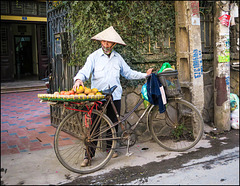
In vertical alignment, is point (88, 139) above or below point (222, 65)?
below

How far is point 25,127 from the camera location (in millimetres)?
6984

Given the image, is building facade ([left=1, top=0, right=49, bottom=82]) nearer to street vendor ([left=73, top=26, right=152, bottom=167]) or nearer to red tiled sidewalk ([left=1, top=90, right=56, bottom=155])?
red tiled sidewalk ([left=1, top=90, right=56, bottom=155])

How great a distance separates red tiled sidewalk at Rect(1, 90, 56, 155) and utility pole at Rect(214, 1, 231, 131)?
11.5 feet

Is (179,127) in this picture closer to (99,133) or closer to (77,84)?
(99,133)

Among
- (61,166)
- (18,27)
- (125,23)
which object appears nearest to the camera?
(61,166)

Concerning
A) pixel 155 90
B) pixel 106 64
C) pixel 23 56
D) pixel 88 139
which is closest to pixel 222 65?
pixel 155 90

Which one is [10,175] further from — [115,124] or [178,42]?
[178,42]

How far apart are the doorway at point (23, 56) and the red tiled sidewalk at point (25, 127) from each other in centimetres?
913

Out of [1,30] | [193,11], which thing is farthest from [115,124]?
[1,30]

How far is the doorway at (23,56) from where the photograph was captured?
18344mm

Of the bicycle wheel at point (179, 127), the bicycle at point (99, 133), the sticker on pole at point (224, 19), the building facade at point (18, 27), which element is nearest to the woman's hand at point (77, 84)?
the bicycle at point (99, 133)

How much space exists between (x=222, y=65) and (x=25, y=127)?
14.8 ft

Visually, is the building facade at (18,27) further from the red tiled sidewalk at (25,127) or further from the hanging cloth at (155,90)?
the hanging cloth at (155,90)

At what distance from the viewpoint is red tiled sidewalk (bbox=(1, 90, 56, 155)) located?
5426 millimetres
